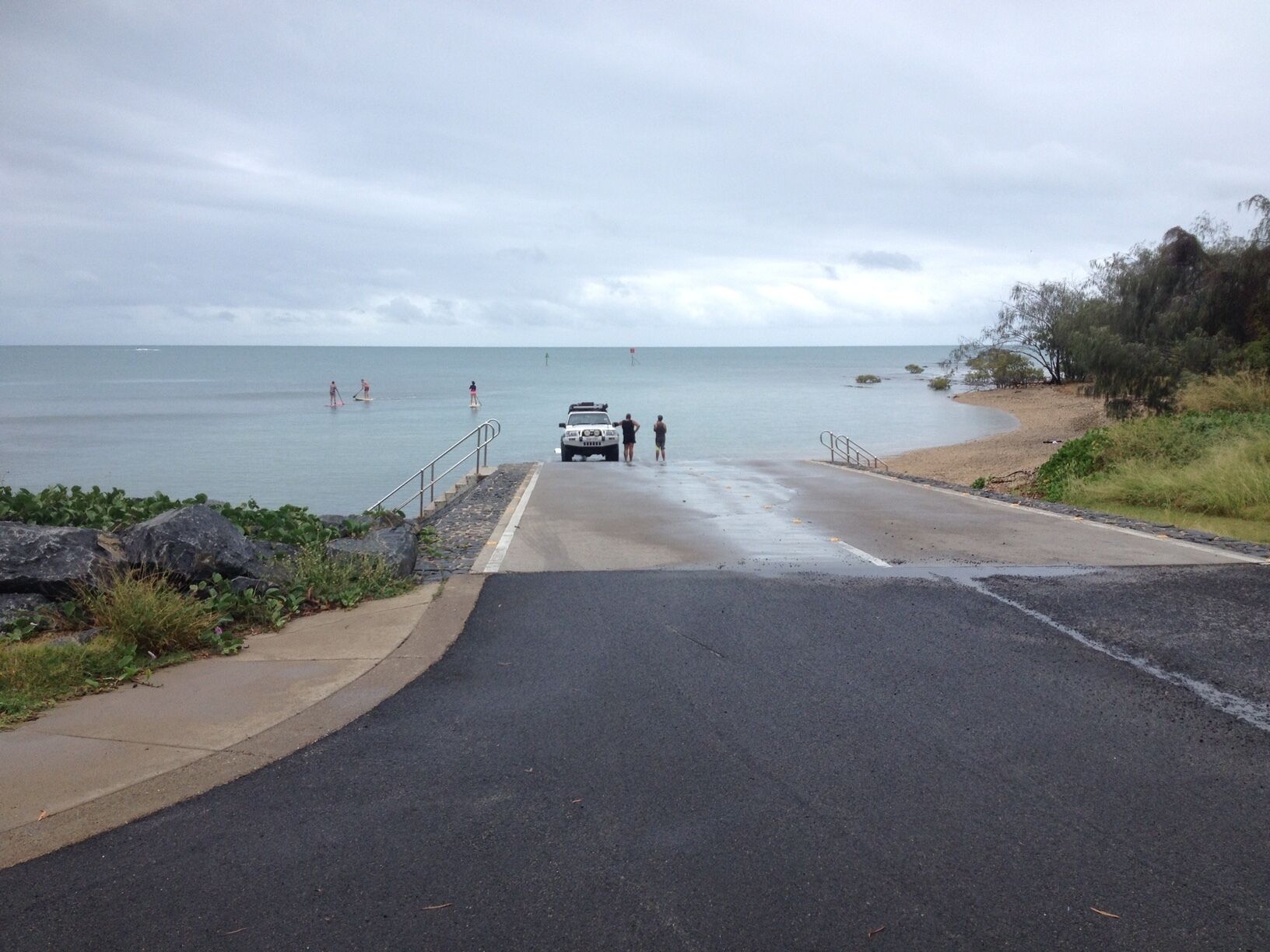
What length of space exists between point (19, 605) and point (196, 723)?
9.31 feet

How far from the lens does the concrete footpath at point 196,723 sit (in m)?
4.52

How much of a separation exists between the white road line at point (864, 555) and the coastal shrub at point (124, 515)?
17.1 ft

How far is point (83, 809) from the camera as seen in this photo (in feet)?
14.7

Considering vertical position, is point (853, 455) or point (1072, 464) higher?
point (1072, 464)

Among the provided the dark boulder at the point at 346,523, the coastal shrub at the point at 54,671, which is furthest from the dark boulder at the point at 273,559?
the coastal shrub at the point at 54,671

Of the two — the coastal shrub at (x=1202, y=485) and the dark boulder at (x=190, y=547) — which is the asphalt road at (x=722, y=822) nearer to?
the dark boulder at (x=190, y=547)

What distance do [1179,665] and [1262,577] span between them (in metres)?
3.28

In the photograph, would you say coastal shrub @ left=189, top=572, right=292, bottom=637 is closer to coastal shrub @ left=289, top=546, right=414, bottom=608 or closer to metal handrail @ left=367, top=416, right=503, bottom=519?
coastal shrub @ left=289, top=546, right=414, bottom=608

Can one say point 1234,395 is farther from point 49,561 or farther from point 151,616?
point 49,561

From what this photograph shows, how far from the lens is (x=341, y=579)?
8.46 meters

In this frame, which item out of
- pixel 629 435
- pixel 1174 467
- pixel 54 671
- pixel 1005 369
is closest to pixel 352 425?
pixel 629 435

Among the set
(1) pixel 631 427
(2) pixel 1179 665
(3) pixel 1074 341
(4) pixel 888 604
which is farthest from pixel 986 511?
(3) pixel 1074 341

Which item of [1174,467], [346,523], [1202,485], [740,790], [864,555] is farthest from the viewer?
[1174,467]

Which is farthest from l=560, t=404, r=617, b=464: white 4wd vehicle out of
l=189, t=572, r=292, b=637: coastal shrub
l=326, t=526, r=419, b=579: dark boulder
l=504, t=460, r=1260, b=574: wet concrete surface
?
l=189, t=572, r=292, b=637: coastal shrub
